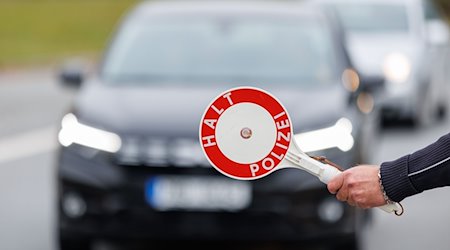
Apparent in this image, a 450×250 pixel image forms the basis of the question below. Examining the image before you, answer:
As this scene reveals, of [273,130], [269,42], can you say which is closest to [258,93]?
[273,130]

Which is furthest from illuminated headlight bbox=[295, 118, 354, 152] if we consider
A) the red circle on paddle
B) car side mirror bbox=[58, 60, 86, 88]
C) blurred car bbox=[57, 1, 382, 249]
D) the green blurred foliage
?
the green blurred foliage

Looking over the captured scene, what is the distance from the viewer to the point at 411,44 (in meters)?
15.8

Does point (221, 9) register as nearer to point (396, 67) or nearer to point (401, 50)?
point (396, 67)

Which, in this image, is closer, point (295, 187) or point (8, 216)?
point (295, 187)

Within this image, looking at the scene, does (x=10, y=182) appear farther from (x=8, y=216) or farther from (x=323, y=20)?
(x=323, y=20)

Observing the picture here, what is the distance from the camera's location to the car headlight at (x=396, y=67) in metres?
14.9

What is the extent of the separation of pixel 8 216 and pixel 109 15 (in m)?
35.9

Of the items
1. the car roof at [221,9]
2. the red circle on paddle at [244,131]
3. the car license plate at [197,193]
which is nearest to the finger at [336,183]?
the red circle on paddle at [244,131]

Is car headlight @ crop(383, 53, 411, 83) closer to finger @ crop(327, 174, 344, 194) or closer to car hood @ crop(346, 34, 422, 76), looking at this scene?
car hood @ crop(346, 34, 422, 76)

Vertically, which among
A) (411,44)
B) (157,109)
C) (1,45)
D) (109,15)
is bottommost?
(157,109)

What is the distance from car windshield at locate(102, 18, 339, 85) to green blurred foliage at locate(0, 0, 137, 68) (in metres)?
20.3

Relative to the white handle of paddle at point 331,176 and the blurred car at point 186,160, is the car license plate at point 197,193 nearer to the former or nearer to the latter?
the blurred car at point 186,160

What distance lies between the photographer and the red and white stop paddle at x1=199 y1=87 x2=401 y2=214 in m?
2.99

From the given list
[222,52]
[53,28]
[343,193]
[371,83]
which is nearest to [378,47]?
[371,83]
